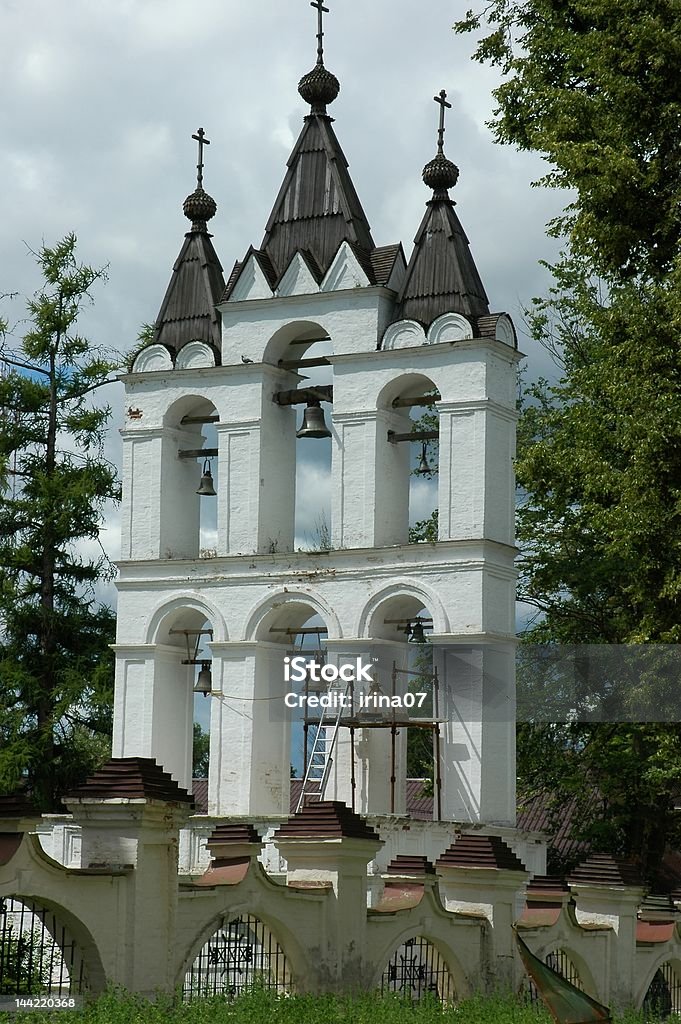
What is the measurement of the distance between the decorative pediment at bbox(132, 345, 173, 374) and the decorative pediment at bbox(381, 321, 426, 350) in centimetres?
374

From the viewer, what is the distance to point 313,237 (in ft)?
86.1

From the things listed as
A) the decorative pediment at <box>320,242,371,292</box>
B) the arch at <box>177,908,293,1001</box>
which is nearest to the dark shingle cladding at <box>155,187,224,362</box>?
the decorative pediment at <box>320,242,371,292</box>

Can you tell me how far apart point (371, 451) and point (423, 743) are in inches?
476

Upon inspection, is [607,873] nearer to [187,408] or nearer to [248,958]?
[248,958]

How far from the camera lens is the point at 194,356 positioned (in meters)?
26.7

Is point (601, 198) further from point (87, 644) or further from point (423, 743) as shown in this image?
point (423, 743)

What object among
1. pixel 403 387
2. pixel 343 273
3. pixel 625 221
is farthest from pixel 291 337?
pixel 625 221

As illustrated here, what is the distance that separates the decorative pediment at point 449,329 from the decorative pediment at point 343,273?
1419 millimetres

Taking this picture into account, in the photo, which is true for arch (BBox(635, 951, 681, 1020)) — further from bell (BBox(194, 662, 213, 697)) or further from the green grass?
bell (BBox(194, 662, 213, 697))

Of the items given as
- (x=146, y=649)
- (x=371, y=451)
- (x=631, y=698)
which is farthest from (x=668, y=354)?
(x=146, y=649)

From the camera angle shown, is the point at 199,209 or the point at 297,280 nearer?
the point at 297,280

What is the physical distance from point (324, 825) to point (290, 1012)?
5.93 ft

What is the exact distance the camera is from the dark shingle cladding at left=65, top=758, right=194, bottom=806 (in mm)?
11469

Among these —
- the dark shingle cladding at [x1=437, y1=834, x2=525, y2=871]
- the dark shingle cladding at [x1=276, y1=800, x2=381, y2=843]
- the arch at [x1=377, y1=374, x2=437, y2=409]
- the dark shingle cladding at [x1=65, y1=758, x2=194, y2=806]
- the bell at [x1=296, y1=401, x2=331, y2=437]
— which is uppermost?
the arch at [x1=377, y1=374, x2=437, y2=409]
